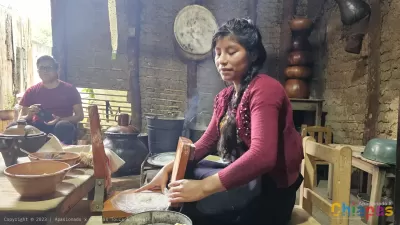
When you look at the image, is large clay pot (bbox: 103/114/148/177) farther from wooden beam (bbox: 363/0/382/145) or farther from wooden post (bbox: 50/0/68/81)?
wooden beam (bbox: 363/0/382/145)

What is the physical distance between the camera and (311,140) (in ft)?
5.50

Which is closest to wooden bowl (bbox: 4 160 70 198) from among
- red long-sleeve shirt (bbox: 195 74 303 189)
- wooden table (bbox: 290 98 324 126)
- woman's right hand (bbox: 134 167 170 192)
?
woman's right hand (bbox: 134 167 170 192)

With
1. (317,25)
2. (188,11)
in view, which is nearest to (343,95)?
(317,25)

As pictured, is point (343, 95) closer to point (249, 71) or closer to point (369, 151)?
point (369, 151)

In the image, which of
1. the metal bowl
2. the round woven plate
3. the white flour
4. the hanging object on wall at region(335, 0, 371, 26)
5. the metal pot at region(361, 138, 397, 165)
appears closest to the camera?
the metal bowl

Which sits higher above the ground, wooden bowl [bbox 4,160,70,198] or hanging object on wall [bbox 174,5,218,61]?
hanging object on wall [bbox 174,5,218,61]

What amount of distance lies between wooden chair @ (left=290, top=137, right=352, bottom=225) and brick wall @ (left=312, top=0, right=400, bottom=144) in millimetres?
2234

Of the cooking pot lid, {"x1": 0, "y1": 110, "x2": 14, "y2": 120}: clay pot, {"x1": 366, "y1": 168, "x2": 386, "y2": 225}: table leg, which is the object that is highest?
the cooking pot lid

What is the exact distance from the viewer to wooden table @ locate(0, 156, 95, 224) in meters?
1.17

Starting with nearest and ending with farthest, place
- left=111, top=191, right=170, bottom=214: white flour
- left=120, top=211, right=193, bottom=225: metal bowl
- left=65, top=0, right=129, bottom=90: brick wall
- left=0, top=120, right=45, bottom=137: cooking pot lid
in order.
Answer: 1. left=120, top=211, right=193, bottom=225: metal bowl
2. left=111, top=191, right=170, bottom=214: white flour
3. left=0, top=120, right=45, bottom=137: cooking pot lid
4. left=65, top=0, right=129, bottom=90: brick wall

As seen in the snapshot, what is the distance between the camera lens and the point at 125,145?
3.32 m

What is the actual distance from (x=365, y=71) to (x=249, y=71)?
3119 millimetres

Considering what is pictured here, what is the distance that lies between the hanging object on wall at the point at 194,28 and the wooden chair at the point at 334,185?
3625 mm

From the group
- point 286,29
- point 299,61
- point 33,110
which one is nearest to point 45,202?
point 33,110
